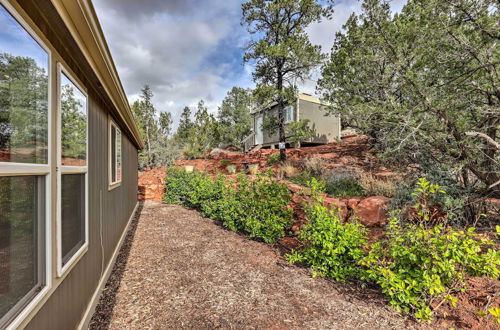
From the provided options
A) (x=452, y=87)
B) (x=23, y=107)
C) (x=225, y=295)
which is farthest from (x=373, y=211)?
(x=23, y=107)

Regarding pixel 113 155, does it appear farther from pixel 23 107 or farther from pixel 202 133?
pixel 202 133

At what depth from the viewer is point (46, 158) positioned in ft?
4.96

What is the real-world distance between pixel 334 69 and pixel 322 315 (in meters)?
8.99

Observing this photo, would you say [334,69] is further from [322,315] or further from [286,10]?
[322,315]

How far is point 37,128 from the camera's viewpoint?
143 centimetres

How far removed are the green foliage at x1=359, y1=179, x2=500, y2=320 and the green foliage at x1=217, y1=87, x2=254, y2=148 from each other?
73.0ft

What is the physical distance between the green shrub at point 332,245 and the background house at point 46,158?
2824 millimetres

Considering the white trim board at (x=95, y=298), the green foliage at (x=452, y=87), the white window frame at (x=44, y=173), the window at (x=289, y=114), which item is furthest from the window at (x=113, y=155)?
the window at (x=289, y=114)

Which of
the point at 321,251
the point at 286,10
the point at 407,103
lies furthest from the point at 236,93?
the point at 321,251

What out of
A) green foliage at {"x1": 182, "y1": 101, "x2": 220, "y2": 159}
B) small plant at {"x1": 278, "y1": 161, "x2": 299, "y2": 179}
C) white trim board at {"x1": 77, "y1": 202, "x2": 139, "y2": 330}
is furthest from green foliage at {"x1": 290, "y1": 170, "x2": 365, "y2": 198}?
green foliage at {"x1": 182, "y1": 101, "x2": 220, "y2": 159}

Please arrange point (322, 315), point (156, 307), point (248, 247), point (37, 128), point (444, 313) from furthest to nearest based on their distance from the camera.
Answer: point (248, 247), point (156, 307), point (322, 315), point (444, 313), point (37, 128)

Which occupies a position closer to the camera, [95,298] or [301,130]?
[95,298]

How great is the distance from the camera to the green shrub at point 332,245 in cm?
312

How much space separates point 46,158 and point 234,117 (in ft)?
96.7
